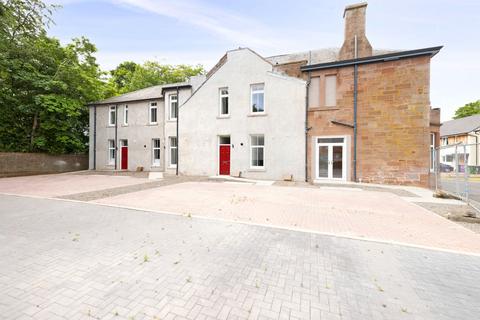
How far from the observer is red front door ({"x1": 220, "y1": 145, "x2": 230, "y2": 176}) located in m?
17.0

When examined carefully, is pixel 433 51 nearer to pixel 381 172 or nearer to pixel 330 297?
pixel 381 172

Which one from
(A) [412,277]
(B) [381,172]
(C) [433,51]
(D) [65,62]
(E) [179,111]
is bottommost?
(A) [412,277]

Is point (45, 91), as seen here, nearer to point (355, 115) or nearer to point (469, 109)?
point (355, 115)

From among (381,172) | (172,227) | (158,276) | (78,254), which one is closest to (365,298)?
(158,276)

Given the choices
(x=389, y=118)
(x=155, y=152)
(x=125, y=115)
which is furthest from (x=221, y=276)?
(x=125, y=115)

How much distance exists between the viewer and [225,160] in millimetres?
17047

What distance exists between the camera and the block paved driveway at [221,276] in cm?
262

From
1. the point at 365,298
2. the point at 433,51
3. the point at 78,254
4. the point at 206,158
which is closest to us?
the point at 365,298

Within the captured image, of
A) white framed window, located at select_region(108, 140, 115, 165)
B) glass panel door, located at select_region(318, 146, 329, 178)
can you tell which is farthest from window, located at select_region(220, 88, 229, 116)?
white framed window, located at select_region(108, 140, 115, 165)

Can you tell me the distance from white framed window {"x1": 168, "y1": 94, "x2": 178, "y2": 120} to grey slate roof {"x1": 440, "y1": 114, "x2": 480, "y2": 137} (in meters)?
42.3

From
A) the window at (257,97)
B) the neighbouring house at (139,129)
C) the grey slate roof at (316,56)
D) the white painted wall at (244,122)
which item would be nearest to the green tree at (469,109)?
the grey slate roof at (316,56)

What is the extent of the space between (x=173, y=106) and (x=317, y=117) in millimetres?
12244

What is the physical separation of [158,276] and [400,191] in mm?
12139

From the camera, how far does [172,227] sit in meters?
5.53
